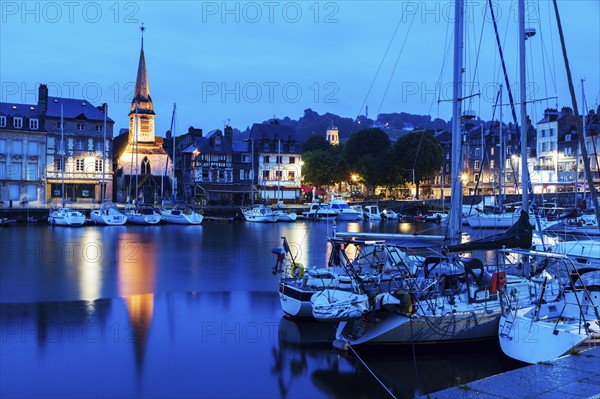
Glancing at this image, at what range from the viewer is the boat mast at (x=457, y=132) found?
22938 millimetres

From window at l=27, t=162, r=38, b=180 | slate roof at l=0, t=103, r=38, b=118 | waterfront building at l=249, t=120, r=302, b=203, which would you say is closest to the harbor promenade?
window at l=27, t=162, r=38, b=180

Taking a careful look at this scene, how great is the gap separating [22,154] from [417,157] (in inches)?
2258

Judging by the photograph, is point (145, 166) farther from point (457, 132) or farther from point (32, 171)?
point (457, 132)

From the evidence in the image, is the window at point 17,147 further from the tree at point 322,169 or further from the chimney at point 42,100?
the tree at point 322,169

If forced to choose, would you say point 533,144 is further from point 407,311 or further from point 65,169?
point 407,311

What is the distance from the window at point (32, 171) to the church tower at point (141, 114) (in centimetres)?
1653

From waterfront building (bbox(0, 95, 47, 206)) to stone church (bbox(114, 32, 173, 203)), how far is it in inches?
544

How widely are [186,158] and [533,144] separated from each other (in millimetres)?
60978

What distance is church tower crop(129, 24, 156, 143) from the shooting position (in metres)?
94.2

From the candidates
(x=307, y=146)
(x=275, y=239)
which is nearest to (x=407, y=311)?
(x=275, y=239)

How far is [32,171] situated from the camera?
80688 millimetres

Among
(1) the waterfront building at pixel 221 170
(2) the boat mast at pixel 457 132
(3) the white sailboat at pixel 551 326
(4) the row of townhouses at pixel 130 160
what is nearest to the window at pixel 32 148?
(4) the row of townhouses at pixel 130 160

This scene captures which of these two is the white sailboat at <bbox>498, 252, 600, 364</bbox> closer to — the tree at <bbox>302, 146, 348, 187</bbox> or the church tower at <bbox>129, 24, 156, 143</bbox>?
the tree at <bbox>302, 146, 348, 187</bbox>

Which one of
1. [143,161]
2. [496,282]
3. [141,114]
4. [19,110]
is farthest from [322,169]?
[496,282]
